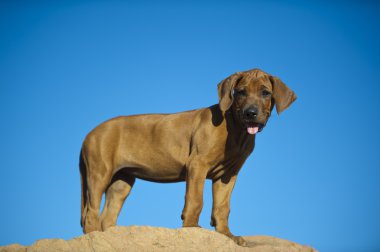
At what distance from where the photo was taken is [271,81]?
36.1 feet

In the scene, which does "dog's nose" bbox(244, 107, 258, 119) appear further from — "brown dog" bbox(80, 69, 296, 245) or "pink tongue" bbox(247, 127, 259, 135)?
"pink tongue" bbox(247, 127, 259, 135)

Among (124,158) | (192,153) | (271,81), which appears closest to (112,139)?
(124,158)

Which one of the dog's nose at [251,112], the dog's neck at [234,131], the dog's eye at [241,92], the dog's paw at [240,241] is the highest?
the dog's eye at [241,92]

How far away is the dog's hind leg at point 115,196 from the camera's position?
1307cm

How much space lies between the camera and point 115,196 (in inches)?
516

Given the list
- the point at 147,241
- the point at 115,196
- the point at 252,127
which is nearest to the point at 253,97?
the point at 252,127

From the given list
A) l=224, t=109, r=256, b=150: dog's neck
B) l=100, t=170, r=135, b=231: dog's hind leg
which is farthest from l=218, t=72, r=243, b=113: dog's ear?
l=100, t=170, r=135, b=231: dog's hind leg

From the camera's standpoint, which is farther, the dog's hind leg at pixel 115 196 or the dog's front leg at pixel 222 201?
the dog's hind leg at pixel 115 196

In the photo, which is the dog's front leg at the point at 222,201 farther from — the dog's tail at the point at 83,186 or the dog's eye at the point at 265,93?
the dog's tail at the point at 83,186

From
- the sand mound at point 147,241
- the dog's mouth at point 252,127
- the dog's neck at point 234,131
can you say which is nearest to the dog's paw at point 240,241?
the sand mound at point 147,241

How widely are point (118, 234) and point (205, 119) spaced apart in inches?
119

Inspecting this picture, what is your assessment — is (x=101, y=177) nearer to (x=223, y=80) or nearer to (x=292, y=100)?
(x=223, y=80)

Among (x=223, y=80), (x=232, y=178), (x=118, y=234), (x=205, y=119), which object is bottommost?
(x=118, y=234)

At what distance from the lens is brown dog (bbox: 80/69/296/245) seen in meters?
10.7
